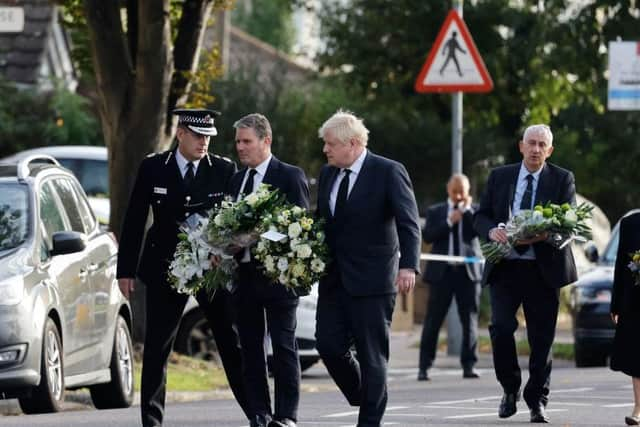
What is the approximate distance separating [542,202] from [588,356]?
7570 millimetres

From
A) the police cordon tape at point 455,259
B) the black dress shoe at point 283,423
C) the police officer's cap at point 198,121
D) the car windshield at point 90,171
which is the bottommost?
the police cordon tape at point 455,259

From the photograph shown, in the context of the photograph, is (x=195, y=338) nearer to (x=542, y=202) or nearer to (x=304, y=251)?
(x=542, y=202)

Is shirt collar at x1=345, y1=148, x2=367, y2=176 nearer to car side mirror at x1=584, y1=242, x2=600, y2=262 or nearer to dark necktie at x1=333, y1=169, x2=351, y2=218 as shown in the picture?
dark necktie at x1=333, y1=169, x2=351, y2=218

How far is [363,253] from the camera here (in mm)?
10234

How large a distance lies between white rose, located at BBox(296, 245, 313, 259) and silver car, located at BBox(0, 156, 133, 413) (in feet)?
7.89

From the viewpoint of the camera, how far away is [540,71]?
119ft

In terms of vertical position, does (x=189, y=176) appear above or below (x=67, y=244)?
above

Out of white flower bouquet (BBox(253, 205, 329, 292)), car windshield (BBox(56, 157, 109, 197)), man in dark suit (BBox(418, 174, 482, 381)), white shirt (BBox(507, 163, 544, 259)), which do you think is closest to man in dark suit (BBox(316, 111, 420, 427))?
white flower bouquet (BBox(253, 205, 329, 292))

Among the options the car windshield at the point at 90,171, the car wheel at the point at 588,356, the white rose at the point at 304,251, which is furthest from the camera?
the car windshield at the point at 90,171

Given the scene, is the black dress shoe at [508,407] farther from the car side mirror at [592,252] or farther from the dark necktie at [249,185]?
the car side mirror at [592,252]

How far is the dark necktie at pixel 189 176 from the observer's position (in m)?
10.9

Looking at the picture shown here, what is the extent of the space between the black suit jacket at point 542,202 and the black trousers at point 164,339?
2.18 meters

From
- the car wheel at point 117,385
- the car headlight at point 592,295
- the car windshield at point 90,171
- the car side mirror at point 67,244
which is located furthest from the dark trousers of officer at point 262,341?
the car windshield at point 90,171

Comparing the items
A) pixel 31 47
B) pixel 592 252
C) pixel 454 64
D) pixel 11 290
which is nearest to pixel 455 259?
pixel 592 252
